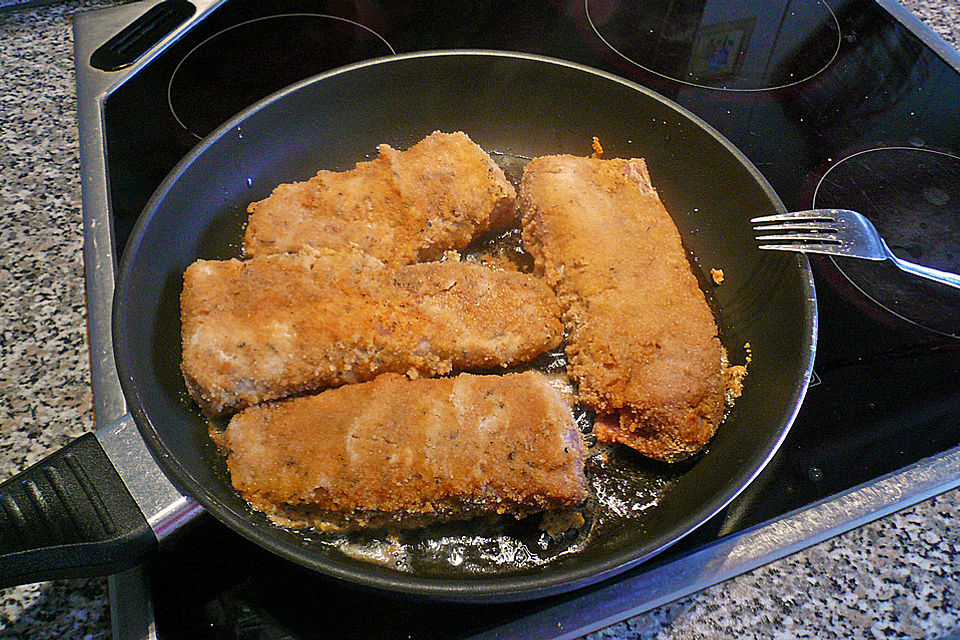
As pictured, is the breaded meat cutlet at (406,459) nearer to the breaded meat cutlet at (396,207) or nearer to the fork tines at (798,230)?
the breaded meat cutlet at (396,207)

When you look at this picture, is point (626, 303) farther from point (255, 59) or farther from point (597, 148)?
point (255, 59)

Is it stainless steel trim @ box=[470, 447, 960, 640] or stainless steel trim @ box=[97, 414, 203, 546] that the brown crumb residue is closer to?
stainless steel trim @ box=[470, 447, 960, 640]

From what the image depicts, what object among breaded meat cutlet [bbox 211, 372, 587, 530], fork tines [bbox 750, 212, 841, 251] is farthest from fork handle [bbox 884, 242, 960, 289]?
breaded meat cutlet [bbox 211, 372, 587, 530]

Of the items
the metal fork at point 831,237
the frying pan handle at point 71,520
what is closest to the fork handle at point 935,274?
the metal fork at point 831,237

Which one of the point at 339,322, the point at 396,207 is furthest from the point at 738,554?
the point at 396,207

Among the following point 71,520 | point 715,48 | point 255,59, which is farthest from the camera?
point 715,48
